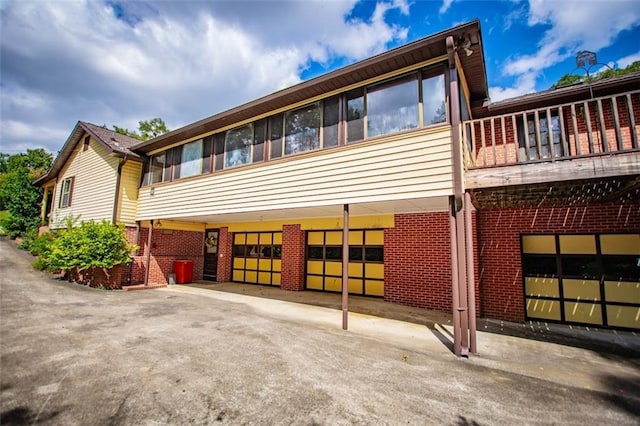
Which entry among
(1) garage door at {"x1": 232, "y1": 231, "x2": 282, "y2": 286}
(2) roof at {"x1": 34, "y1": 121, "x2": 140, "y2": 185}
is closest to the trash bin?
(1) garage door at {"x1": 232, "y1": 231, "x2": 282, "y2": 286}

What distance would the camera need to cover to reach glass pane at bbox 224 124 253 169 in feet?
30.3

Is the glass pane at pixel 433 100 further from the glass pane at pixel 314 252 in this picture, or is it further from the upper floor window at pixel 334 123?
the glass pane at pixel 314 252

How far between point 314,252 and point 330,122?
5.98 metres

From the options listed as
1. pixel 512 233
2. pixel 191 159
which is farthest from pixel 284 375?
pixel 191 159

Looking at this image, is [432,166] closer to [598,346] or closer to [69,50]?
[598,346]

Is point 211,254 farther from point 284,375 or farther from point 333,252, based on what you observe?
point 284,375

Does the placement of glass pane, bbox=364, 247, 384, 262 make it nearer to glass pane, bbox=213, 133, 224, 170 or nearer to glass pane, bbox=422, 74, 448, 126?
glass pane, bbox=422, 74, 448, 126

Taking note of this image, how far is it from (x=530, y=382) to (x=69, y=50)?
48.0 feet

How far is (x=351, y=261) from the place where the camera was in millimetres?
10812

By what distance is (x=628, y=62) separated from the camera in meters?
21.1

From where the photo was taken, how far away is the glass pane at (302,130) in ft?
25.4

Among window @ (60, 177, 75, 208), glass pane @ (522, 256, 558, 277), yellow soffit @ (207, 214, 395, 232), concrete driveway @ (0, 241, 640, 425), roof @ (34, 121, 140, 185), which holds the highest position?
roof @ (34, 121, 140, 185)

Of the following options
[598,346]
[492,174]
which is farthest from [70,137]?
[598,346]

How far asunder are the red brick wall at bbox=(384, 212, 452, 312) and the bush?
10009mm
